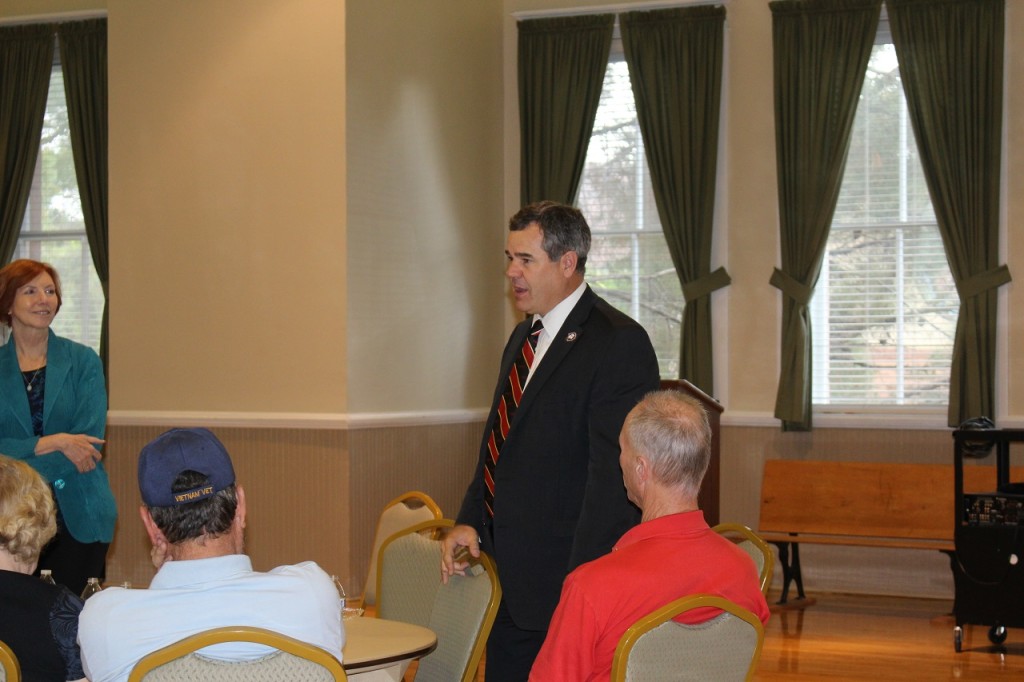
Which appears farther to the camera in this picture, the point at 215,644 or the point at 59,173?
the point at 59,173

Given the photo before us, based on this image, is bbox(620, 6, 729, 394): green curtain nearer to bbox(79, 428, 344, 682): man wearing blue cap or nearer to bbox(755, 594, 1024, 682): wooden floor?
bbox(755, 594, 1024, 682): wooden floor

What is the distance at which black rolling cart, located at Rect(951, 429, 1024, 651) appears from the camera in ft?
18.7

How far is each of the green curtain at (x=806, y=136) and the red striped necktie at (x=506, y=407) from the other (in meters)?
4.82

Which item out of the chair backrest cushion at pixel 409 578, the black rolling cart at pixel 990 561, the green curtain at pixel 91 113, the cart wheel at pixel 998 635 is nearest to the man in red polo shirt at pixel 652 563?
the chair backrest cushion at pixel 409 578

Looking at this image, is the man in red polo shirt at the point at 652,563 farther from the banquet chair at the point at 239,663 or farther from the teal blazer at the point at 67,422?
the teal blazer at the point at 67,422

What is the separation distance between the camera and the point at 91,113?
27.7 ft

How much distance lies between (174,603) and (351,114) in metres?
5.06

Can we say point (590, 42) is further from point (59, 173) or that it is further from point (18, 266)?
point (18, 266)

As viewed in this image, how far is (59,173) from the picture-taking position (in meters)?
8.66

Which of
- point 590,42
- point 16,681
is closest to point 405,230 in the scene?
point 590,42

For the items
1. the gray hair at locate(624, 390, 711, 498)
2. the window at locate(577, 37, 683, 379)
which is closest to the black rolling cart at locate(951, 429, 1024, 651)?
the window at locate(577, 37, 683, 379)

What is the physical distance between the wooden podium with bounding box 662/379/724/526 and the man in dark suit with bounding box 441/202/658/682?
12.6 ft

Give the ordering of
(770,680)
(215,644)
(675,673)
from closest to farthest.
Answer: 1. (215,644)
2. (675,673)
3. (770,680)

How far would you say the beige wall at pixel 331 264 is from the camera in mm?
6742
